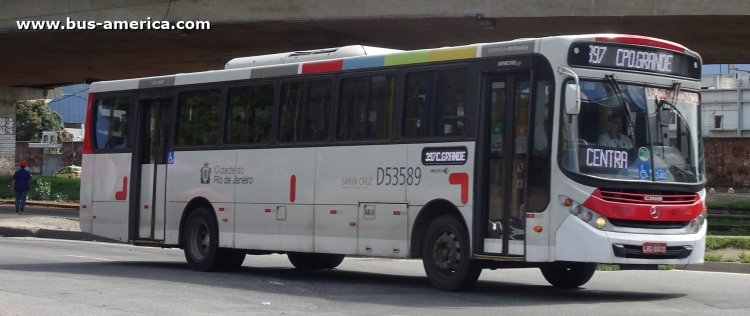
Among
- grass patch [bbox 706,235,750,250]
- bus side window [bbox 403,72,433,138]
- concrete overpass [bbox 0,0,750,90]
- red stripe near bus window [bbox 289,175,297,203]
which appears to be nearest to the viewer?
bus side window [bbox 403,72,433,138]

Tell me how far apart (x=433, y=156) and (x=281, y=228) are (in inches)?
129

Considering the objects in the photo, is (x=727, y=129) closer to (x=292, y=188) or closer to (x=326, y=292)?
(x=292, y=188)

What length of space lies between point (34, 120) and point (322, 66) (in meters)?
87.2

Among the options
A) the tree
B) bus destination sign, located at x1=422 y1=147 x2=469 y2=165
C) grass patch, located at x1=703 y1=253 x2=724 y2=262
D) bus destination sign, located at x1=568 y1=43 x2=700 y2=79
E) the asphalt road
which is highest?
the tree

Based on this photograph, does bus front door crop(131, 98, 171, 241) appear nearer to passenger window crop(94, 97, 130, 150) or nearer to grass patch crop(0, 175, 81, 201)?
passenger window crop(94, 97, 130, 150)

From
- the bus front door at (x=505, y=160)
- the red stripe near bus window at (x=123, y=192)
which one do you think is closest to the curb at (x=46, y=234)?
the red stripe near bus window at (x=123, y=192)

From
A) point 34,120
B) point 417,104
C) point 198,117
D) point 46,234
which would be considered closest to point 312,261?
point 198,117

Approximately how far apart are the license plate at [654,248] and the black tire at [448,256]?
2.03 m

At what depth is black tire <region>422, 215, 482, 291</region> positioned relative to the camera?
544 inches

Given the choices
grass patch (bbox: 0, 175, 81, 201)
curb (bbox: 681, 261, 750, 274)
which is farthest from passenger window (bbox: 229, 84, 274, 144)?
grass patch (bbox: 0, 175, 81, 201)

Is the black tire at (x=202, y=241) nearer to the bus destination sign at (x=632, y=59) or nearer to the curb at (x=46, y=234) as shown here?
the bus destination sign at (x=632, y=59)

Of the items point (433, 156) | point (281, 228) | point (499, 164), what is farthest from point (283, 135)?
point (499, 164)

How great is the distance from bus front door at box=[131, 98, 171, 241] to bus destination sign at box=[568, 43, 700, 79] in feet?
26.9

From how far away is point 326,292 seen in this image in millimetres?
14438
